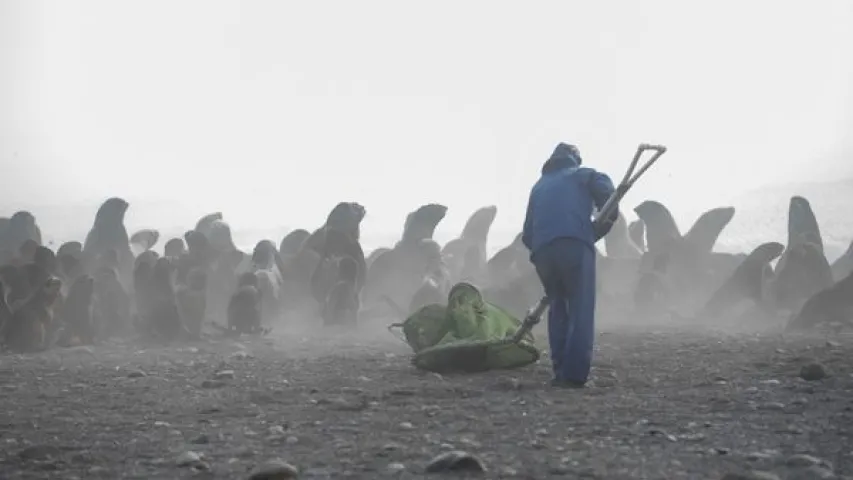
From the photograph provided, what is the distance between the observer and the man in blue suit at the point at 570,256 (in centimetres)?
807

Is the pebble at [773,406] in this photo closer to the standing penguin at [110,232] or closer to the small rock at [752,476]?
the small rock at [752,476]

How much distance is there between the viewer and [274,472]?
4781mm

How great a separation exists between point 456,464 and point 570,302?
3.63 metres

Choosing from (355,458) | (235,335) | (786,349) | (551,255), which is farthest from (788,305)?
(355,458)

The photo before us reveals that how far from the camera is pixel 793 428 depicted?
18.5ft

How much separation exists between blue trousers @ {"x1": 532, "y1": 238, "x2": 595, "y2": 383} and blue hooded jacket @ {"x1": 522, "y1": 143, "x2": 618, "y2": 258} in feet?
0.35

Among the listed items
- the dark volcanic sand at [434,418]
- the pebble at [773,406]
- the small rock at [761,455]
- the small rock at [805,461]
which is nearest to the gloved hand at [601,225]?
the dark volcanic sand at [434,418]

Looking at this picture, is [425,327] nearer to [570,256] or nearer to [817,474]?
[570,256]

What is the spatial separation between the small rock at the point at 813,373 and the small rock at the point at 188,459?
4930 millimetres

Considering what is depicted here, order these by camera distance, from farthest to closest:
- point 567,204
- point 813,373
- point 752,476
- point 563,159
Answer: point 563,159
point 567,204
point 813,373
point 752,476

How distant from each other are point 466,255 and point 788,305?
9194 mm

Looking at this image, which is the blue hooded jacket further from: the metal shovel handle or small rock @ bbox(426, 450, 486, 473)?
small rock @ bbox(426, 450, 486, 473)

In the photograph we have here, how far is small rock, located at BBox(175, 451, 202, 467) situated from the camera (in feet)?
17.1

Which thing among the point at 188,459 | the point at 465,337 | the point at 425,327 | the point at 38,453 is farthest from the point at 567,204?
the point at 38,453
